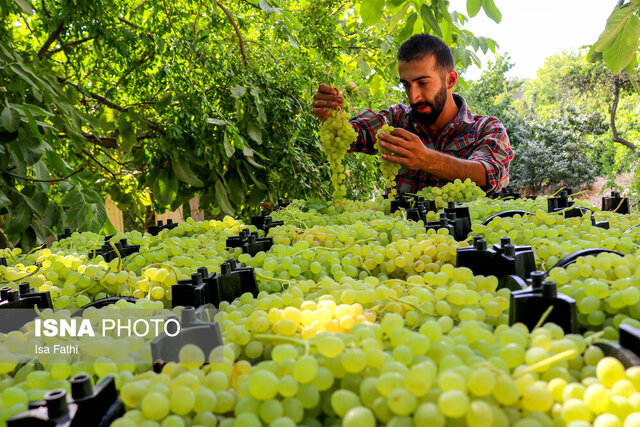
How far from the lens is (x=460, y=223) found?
3.65ft

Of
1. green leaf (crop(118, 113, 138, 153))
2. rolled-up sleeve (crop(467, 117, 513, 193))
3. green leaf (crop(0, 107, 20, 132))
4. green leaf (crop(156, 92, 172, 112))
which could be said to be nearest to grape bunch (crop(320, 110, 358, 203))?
rolled-up sleeve (crop(467, 117, 513, 193))

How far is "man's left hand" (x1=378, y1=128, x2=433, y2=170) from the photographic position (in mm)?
1758

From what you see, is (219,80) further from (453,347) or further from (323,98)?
(453,347)

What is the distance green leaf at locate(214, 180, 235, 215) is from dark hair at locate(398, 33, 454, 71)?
1.31 m

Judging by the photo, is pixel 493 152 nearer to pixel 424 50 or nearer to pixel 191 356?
pixel 424 50

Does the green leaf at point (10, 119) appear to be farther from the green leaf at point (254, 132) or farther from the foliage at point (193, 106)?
the green leaf at point (254, 132)

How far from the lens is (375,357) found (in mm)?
400

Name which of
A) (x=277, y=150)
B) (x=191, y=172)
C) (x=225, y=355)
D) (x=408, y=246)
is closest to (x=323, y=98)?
(x=277, y=150)

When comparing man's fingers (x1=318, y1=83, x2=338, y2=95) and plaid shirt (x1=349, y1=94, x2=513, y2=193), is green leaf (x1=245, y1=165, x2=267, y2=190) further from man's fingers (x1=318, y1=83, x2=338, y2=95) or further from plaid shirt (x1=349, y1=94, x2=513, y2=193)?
man's fingers (x1=318, y1=83, x2=338, y2=95)

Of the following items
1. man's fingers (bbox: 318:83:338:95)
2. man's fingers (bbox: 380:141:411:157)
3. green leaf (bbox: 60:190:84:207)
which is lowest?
green leaf (bbox: 60:190:84:207)

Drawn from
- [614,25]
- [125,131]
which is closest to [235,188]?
[125,131]

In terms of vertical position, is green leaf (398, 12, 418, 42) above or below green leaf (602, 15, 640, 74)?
above

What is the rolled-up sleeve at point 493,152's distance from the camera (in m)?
2.17

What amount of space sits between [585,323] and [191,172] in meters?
2.32
